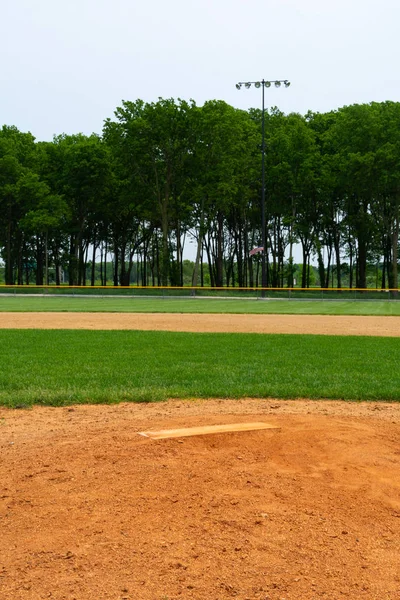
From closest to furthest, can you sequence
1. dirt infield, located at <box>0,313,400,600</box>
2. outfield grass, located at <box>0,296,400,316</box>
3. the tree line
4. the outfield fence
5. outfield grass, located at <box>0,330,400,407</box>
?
dirt infield, located at <box>0,313,400,600</box>, outfield grass, located at <box>0,330,400,407</box>, outfield grass, located at <box>0,296,400,316</box>, the outfield fence, the tree line

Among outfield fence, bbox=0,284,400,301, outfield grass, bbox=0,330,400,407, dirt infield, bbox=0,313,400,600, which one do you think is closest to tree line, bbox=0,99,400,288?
outfield fence, bbox=0,284,400,301

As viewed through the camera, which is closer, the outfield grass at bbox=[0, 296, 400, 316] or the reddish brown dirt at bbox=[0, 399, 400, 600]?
the reddish brown dirt at bbox=[0, 399, 400, 600]

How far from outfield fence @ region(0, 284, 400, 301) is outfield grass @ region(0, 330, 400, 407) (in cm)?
2933

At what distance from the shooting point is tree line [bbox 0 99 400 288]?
51106 millimetres

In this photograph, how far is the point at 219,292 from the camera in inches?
1925

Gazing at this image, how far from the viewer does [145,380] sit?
28.1 feet

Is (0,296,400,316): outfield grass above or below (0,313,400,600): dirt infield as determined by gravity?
below

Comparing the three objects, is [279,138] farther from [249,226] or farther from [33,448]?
[33,448]

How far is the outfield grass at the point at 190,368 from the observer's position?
767 cm

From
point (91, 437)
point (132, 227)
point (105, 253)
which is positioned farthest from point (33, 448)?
point (105, 253)

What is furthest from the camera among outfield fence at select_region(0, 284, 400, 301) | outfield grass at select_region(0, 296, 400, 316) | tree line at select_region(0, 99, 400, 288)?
tree line at select_region(0, 99, 400, 288)

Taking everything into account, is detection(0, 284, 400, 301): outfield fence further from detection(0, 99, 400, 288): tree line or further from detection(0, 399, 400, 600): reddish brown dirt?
detection(0, 399, 400, 600): reddish brown dirt

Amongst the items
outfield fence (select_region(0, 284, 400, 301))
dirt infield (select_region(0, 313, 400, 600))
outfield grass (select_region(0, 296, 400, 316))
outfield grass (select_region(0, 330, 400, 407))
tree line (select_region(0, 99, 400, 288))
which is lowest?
outfield grass (select_region(0, 296, 400, 316))

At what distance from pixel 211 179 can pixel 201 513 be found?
51.4m
